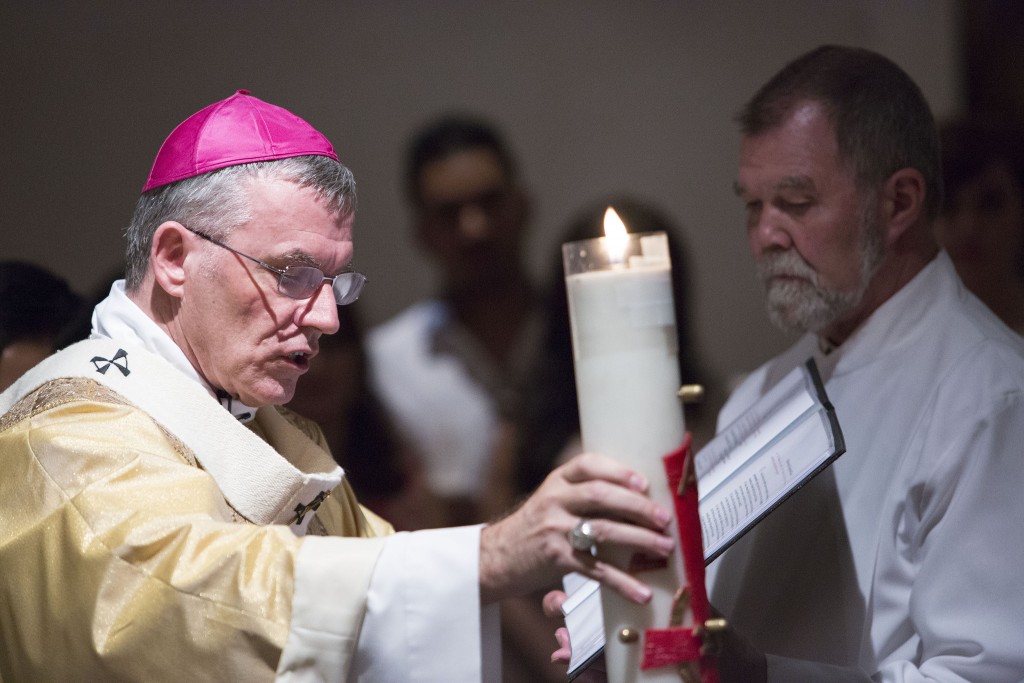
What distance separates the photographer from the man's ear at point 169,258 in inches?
92.4

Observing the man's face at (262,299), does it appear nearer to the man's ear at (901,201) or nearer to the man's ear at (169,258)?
the man's ear at (169,258)

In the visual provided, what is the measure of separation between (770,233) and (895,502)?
Result: 29.5 inches

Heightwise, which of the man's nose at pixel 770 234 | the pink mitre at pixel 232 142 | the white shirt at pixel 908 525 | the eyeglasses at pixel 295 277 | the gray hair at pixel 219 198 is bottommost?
the white shirt at pixel 908 525

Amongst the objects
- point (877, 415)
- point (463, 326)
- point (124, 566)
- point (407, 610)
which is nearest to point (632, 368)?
point (407, 610)

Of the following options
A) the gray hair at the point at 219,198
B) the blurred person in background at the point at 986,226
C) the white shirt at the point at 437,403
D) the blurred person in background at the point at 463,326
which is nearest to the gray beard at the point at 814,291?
the gray hair at the point at 219,198

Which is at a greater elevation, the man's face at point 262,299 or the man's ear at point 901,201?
the man's face at point 262,299

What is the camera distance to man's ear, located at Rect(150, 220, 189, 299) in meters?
2.35

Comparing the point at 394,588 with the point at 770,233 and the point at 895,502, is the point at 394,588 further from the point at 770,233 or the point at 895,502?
the point at 770,233

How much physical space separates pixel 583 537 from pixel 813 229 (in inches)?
64.9

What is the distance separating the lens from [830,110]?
309cm

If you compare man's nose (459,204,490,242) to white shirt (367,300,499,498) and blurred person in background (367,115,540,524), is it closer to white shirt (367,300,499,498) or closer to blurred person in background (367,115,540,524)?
blurred person in background (367,115,540,524)

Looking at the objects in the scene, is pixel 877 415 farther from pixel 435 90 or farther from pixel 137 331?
pixel 435 90

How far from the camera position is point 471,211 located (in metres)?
5.22

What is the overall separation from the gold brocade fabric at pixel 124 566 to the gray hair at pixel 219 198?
16.5 inches
